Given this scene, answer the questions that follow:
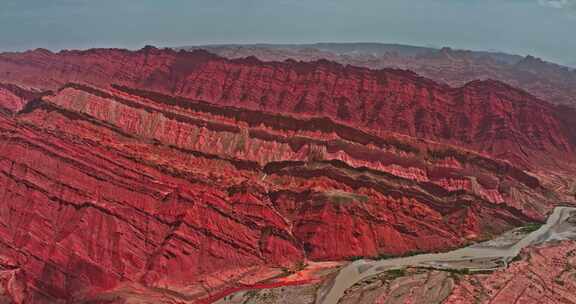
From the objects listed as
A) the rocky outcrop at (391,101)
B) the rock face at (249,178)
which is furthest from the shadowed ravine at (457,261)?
the rocky outcrop at (391,101)

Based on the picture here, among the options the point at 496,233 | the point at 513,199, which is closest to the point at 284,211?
the point at 496,233

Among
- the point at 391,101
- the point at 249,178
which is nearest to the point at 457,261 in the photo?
the point at 249,178

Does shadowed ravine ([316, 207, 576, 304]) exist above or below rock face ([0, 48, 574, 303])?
below

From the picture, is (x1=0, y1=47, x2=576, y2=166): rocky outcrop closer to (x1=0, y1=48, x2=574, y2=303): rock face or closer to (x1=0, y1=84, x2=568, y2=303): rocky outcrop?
(x1=0, y1=48, x2=574, y2=303): rock face

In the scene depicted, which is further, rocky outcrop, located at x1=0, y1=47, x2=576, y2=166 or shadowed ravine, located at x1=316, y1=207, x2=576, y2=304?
rocky outcrop, located at x1=0, y1=47, x2=576, y2=166

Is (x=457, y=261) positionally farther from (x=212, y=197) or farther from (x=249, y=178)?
(x=249, y=178)

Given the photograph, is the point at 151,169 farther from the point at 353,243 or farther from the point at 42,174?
the point at 353,243

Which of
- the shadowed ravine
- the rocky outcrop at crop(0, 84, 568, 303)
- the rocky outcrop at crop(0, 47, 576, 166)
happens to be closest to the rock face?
the rocky outcrop at crop(0, 84, 568, 303)
